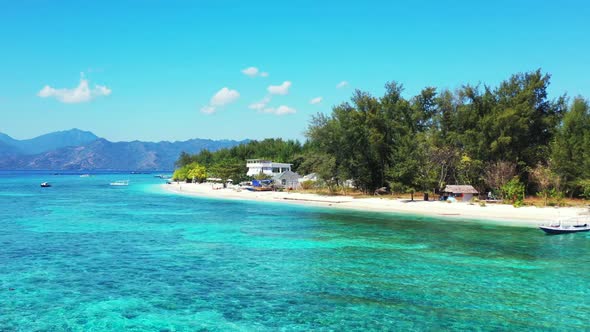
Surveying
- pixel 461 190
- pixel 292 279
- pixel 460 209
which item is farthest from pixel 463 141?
pixel 292 279

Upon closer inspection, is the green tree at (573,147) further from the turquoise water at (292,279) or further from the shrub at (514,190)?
the turquoise water at (292,279)

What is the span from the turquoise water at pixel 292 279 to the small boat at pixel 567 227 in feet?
2.91

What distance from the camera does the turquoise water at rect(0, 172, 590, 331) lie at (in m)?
14.4

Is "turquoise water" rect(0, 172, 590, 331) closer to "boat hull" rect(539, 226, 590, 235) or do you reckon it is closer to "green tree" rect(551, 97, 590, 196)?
"boat hull" rect(539, 226, 590, 235)

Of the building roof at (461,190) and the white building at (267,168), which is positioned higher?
the white building at (267,168)

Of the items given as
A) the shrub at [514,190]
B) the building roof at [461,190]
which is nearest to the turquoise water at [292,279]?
the shrub at [514,190]

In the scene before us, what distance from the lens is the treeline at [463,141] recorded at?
171ft

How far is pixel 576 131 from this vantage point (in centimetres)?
5234

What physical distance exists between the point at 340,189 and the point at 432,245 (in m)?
44.1

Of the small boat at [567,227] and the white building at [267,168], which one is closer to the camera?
the small boat at [567,227]

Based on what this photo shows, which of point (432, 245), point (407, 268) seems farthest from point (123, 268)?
point (432, 245)

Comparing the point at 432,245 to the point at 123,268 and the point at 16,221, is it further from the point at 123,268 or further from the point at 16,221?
the point at 16,221

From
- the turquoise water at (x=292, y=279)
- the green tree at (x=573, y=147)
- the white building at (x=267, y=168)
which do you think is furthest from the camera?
the white building at (x=267, y=168)

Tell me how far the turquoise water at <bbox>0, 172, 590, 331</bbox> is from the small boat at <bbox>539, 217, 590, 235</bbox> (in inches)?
34.9
